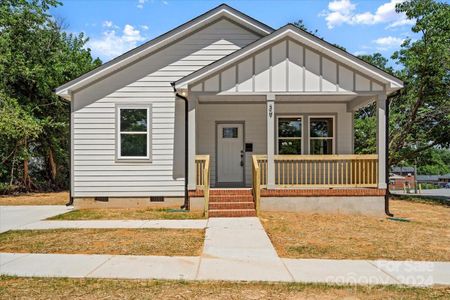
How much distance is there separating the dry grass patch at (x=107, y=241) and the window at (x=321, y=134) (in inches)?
253

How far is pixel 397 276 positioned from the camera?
5016mm

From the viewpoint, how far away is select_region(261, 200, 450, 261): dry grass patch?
20.3 ft

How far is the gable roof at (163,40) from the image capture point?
36.4 feet

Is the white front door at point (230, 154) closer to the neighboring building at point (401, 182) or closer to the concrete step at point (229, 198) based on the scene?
the concrete step at point (229, 198)

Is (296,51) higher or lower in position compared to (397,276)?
higher

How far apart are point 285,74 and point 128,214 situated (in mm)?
6121

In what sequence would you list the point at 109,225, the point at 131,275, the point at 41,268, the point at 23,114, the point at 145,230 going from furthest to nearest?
the point at 23,114, the point at 109,225, the point at 145,230, the point at 41,268, the point at 131,275

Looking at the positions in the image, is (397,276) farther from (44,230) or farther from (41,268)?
(44,230)

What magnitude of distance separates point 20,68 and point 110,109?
7.89 metres

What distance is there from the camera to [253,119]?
1237cm

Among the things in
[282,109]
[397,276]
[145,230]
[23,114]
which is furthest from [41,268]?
[23,114]

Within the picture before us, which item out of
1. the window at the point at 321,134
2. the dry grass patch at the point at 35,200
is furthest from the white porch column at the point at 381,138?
the dry grass patch at the point at 35,200

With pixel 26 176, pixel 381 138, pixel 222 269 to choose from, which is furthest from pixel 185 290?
pixel 26 176

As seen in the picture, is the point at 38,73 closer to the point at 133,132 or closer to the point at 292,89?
the point at 133,132
